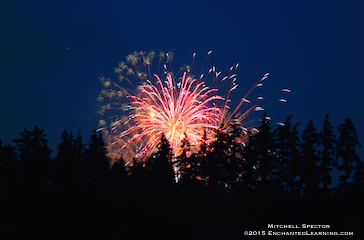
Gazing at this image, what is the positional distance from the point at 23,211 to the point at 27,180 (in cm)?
453

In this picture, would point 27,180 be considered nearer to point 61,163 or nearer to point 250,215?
point 61,163

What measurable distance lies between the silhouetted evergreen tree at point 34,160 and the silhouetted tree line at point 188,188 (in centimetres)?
12

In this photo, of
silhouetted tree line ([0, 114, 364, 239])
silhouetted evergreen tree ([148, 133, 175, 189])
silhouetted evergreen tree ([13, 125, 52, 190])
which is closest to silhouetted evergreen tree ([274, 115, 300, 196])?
silhouetted tree line ([0, 114, 364, 239])

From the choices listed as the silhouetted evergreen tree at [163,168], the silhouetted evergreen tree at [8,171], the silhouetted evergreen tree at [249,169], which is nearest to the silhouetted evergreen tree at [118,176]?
the silhouetted evergreen tree at [163,168]

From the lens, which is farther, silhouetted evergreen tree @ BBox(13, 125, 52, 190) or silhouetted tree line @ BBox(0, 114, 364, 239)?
silhouetted evergreen tree @ BBox(13, 125, 52, 190)

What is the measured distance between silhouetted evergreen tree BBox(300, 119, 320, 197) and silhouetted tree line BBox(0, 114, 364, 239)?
0.39 ft

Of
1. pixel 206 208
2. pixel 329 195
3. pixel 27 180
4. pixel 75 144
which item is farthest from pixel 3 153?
pixel 329 195

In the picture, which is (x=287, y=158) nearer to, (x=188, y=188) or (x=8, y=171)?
(x=188, y=188)

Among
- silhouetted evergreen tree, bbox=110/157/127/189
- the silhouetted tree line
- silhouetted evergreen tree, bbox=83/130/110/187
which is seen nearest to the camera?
the silhouetted tree line

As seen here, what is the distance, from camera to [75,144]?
4259 cm

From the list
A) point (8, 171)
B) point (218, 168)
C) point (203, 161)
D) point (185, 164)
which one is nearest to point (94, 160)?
point (8, 171)

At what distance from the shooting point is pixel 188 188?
3269 cm

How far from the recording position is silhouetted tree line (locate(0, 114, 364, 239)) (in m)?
30.3

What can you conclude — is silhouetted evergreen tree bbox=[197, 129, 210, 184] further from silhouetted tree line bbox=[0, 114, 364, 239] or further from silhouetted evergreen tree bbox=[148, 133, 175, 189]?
silhouetted evergreen tree bbox=[148, 133, 175, 189]
